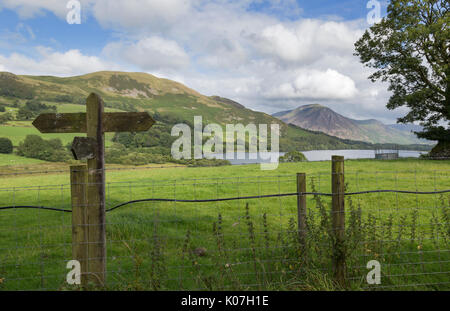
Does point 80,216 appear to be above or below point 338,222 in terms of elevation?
above

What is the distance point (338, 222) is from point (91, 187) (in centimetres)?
Answer: 388

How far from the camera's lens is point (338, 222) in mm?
4723

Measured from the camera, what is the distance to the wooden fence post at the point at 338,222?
4.55 meters

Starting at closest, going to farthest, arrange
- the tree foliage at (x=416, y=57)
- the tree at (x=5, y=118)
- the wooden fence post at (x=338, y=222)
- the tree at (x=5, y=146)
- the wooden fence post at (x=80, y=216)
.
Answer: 1. the wooden fence post at (x=80, y=216)
2. the wooden fence post at (x=338, y=222)
3. the tree foliage at (x=416, y=57)
4. the tree at (x=5, y=146)
5. the tree at (x=5, y=118)

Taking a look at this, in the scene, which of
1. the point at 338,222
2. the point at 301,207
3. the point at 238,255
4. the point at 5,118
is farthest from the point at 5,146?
the point at 338,222

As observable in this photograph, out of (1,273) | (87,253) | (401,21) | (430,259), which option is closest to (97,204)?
(87,253)

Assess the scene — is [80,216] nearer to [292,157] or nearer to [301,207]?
[301,207]

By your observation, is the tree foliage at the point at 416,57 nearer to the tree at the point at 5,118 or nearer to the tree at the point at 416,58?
the tree at the point at 416,58

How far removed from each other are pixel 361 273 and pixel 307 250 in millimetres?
939

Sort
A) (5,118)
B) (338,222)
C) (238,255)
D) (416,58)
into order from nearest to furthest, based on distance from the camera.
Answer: (338,222) → (238,255) → (416,58) → (5,118)

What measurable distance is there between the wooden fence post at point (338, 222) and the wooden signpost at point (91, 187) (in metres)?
3.16

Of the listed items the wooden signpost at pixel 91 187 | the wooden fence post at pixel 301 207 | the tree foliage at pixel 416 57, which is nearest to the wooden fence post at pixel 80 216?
the wooden signpost at pixel 91 187

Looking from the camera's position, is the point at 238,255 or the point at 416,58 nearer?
the point at 238,255
